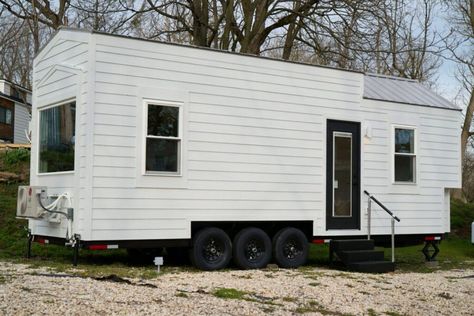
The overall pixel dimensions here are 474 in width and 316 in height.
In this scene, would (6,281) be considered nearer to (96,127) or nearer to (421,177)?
(96,127)

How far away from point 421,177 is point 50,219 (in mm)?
7177

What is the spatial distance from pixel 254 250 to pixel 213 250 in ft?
2.54

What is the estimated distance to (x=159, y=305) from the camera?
698 centimetres

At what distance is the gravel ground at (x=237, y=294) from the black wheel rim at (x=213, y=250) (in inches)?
19.5

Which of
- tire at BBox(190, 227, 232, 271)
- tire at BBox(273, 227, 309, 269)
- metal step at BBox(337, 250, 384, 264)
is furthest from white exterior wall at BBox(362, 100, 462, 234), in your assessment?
tire at BBox(190, 227, 232, 271)

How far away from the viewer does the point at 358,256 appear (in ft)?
38.1

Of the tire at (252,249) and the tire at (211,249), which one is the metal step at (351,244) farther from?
the tire at (211,249)

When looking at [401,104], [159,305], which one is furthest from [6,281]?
[401,104]

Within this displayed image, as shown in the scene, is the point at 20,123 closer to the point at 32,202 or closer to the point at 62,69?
the point at 62,69

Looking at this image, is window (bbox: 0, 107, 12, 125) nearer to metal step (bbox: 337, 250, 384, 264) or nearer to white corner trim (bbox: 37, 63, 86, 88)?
white corner trim (bbox: 37, 63, 86, 88)

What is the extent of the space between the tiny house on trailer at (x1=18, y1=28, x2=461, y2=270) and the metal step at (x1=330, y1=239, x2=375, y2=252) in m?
0.03

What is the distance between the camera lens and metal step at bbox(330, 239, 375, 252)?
11.7m

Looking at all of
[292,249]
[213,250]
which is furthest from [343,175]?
[213,250]

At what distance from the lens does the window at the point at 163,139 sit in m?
10.2
